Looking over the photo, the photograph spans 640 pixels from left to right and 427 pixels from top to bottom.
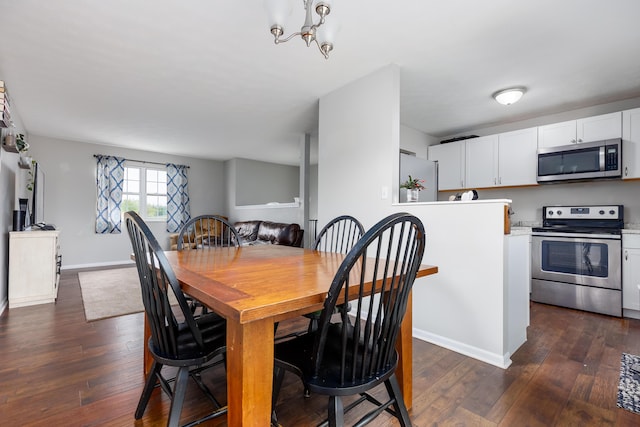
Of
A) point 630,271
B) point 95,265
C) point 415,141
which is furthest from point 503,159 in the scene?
point 95,265

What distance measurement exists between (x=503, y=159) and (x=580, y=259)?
4.88ft

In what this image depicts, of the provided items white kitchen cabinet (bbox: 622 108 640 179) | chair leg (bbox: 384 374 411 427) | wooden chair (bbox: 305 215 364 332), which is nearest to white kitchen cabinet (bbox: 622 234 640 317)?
white kitchen cabinet (bbox: 622 108 640 179)

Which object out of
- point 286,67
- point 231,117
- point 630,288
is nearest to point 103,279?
point 231,117

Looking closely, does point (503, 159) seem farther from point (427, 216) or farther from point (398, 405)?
point (398, 405)

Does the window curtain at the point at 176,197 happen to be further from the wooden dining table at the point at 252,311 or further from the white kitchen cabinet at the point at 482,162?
the wooden dining table at the point at 252,311

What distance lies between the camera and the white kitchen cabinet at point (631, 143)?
10.2 feet

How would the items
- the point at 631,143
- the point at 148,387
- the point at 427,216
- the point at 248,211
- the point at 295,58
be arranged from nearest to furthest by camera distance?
the point at 148,387
the point at 427,216
the point at 295,58
the point at 631,143
the point at 248,211

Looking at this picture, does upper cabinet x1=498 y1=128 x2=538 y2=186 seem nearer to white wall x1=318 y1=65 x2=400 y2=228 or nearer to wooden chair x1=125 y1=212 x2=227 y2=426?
white wall x1=318 y1=65 x2=400 y2=228

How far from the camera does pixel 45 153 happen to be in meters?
5.27

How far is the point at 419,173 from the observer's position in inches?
135

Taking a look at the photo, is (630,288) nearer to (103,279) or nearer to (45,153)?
(103,279)

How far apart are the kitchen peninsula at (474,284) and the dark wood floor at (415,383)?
15 centimetres

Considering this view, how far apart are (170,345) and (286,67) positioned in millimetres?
2492

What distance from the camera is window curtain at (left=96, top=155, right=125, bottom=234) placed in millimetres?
5754
